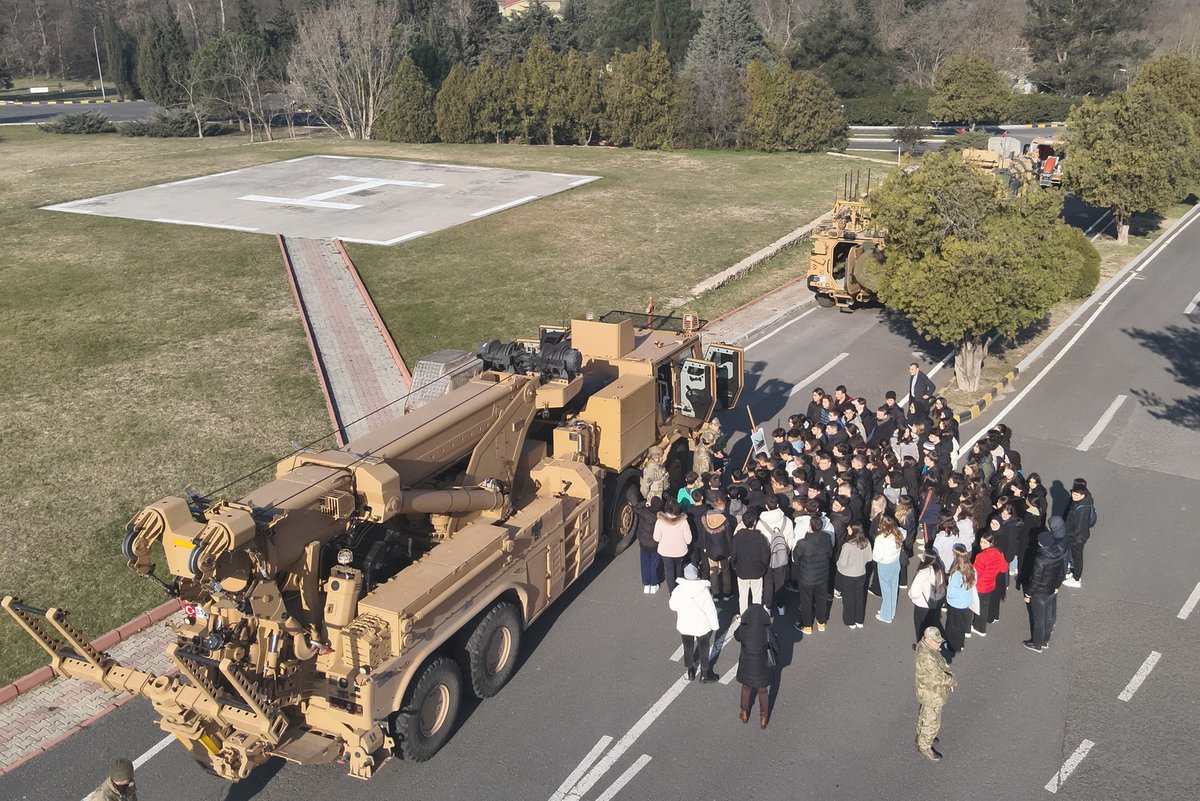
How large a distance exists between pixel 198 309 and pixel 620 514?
1499cm

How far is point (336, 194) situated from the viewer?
36969mm

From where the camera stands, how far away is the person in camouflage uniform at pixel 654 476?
1226 cm

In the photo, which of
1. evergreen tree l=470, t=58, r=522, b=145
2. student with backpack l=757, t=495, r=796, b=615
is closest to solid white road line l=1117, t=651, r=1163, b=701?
student with backpack l=757, t=495, r=796, b=615

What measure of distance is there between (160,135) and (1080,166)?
5165 centimetres

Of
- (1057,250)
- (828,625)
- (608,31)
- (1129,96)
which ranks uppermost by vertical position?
(608,31)

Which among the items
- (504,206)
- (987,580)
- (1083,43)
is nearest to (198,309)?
(504,206)

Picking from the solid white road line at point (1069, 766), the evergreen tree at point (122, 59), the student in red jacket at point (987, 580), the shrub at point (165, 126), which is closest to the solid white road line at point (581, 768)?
the solid white road line at point (1069, 766)

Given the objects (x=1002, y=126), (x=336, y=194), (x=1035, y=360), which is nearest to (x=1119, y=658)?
(x=1035, y=360)

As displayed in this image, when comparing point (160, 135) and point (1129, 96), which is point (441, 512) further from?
point (160, 135)

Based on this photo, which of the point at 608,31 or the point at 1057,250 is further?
the point at 608,31

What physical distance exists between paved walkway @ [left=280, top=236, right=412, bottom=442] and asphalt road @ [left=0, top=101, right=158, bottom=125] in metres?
49.5

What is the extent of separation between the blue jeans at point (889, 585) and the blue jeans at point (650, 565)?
8.42 feet

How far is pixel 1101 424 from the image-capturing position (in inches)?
668

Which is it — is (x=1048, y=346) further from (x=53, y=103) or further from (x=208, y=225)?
(x=53, y=103)
